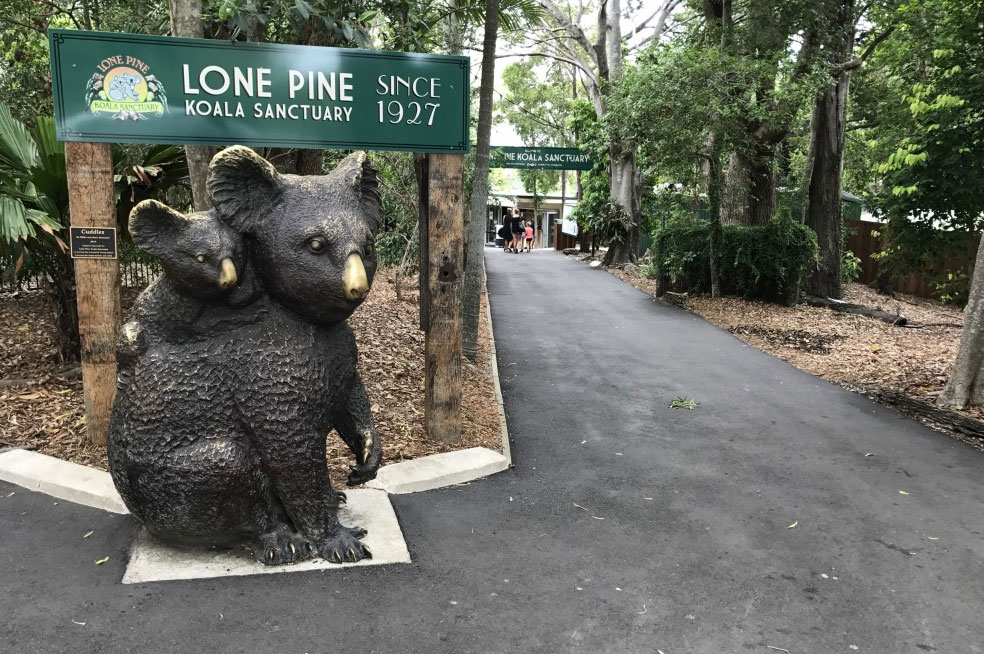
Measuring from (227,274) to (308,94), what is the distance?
2.05m

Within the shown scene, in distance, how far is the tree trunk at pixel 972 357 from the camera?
6.66 meters

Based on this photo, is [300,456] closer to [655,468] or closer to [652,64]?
[655,468]

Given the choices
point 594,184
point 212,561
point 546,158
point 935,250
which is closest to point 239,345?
point 212,561

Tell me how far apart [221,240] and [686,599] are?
2.64 metres

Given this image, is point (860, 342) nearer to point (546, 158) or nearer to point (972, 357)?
point (972, 357)

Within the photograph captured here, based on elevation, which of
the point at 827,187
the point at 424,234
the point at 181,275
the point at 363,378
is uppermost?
the point at 827,187

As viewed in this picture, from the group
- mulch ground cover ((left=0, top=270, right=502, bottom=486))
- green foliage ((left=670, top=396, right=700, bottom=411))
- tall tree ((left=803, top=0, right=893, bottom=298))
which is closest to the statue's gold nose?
mulch ground cover ((left=0, top=270, right=502, bottom=486))

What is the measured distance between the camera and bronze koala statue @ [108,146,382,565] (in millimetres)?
2908

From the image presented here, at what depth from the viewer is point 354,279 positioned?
2.84 metres

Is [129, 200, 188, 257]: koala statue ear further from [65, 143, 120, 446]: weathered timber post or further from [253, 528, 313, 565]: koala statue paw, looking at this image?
[65, 143, 120, 446]: weathered timber post

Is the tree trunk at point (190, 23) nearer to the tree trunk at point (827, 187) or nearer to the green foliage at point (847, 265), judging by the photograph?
the tree trunk at point (827, 187)

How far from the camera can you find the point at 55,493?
4.13 m

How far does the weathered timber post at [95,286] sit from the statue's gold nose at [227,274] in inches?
83.1

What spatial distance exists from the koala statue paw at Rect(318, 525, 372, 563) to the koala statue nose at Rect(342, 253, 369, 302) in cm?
124
